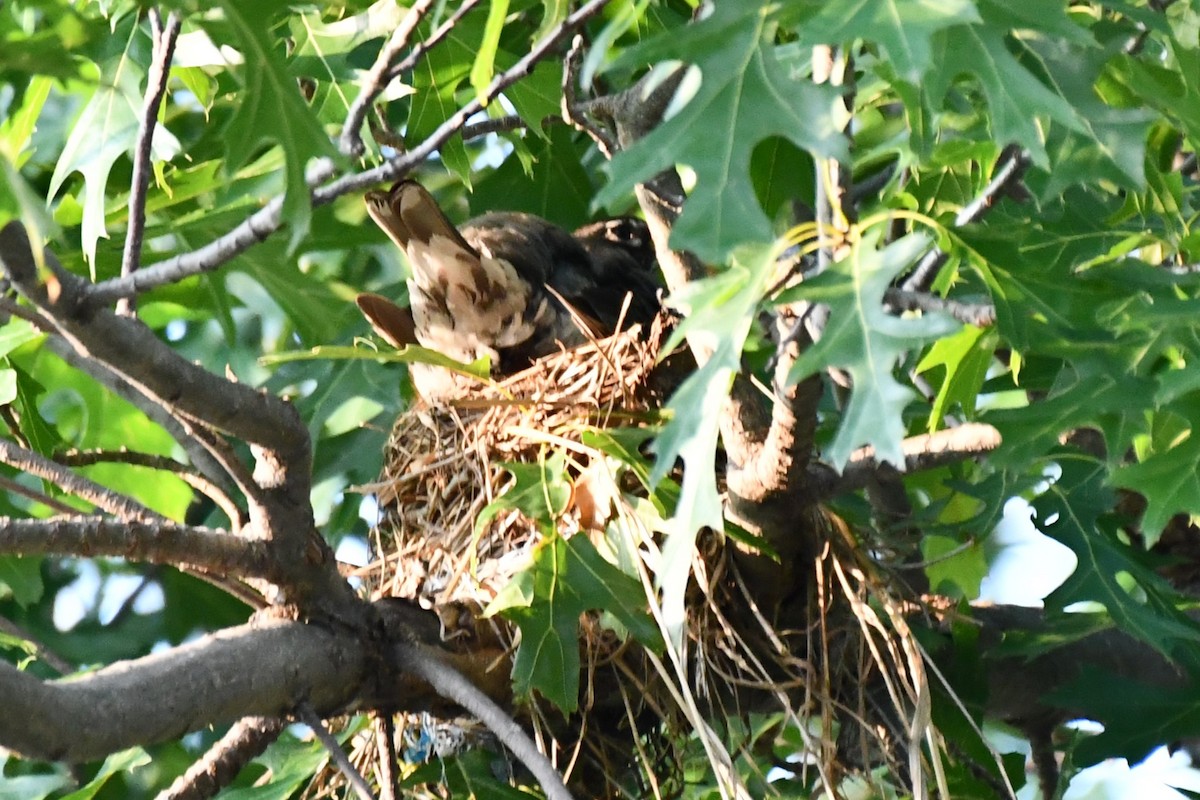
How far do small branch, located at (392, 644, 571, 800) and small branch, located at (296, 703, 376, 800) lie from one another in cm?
17

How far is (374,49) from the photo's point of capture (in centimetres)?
302

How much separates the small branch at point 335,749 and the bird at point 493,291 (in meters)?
0.93

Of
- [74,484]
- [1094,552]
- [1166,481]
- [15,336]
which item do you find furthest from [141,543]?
[1094,552]

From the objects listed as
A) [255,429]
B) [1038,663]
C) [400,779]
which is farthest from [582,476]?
[1038,663]

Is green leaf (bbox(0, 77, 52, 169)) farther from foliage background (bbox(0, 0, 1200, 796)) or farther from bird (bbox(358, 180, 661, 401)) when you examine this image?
bird (bbox(358, 180, 661, 401))

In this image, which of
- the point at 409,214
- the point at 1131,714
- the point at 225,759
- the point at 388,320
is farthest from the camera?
the point at 388,320

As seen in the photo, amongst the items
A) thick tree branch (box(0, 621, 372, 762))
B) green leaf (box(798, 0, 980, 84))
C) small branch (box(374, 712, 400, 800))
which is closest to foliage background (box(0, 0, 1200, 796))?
green leaf (box(798, 0, 980, 84))

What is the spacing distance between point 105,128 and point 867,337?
58.6 inches

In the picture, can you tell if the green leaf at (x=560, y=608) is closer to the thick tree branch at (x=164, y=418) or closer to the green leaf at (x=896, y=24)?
the thick tree branch at (x=164, y=418)

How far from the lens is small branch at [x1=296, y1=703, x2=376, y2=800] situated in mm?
1775

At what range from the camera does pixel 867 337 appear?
1437mm

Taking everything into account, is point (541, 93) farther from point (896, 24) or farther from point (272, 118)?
point (896, 24)

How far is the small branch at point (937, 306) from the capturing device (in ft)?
5.38

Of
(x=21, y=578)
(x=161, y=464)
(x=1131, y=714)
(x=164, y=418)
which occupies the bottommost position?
(x=1131, y=714)
